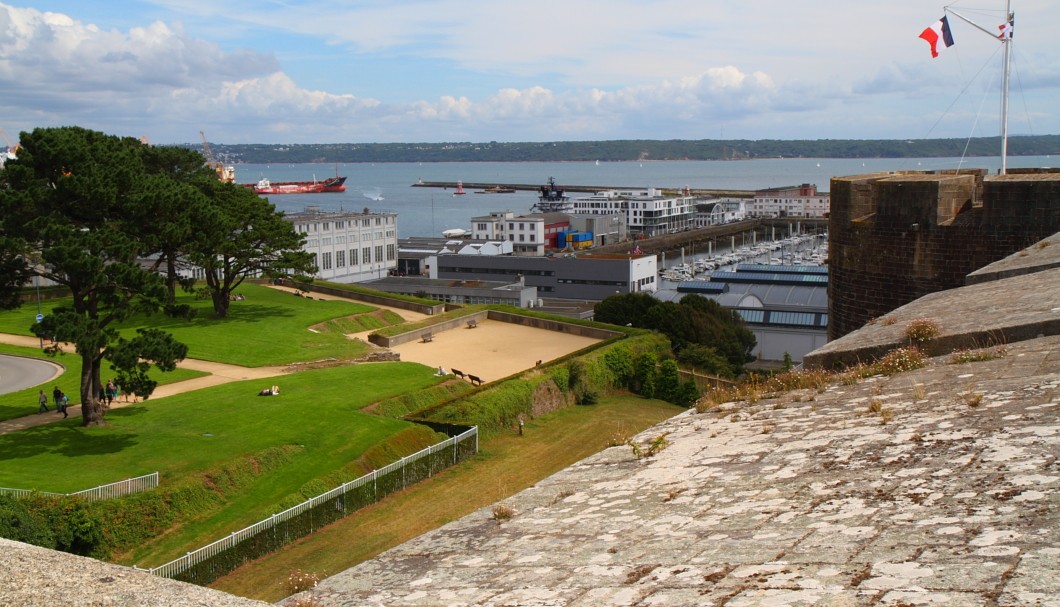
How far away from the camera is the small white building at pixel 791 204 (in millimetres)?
146000

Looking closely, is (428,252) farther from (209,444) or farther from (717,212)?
(717,212)

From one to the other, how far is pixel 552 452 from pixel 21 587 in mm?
21926

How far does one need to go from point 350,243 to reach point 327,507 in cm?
4917

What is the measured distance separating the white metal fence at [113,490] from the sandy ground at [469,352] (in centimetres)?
709

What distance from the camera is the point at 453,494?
20.5m

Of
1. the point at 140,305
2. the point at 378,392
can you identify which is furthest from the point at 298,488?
the point at 378,392

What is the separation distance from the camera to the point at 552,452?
2497cm

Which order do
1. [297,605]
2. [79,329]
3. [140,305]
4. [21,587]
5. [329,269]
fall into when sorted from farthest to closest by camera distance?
[329,269]
[140,305]
[79,329]
[297,605]
[21,587]

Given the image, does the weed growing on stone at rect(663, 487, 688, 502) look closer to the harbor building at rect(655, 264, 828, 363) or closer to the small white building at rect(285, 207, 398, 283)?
the harbor building at rect(655, 264, 828, 363)

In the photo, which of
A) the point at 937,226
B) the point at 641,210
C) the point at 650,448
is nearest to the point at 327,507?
the point at 937,226

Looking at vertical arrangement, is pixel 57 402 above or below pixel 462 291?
above

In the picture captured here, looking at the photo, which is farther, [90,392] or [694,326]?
[694,326]

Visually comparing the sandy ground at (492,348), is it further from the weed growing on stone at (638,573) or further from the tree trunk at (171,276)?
the weed growing on stone at (638,573)

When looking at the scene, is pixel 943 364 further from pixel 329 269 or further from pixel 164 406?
pixel 329 269
